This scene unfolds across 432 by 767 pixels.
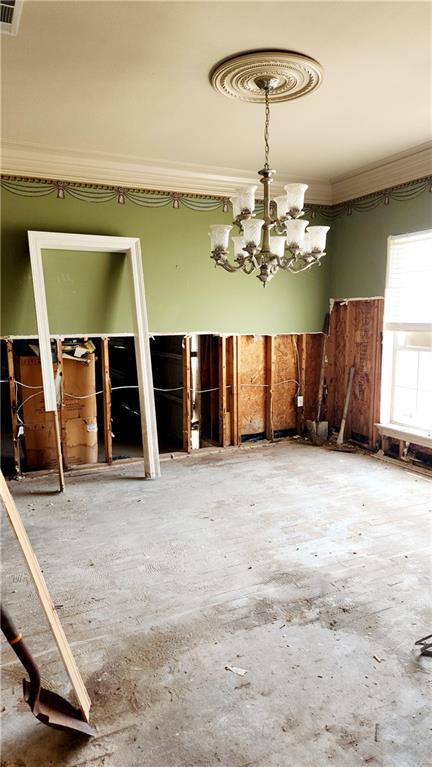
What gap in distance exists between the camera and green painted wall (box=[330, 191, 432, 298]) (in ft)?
15.7

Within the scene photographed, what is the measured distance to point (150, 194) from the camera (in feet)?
16.5

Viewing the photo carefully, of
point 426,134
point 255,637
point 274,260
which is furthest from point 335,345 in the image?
point 255,637

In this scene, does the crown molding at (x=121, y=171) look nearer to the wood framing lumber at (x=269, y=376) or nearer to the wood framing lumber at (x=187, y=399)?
the wood framing lumber at (x=187, y=399)

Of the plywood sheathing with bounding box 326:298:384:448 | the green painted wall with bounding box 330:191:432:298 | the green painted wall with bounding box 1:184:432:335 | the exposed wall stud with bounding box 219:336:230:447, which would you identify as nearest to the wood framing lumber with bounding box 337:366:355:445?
the plywood sheathing with bounding box 326:298:384:448

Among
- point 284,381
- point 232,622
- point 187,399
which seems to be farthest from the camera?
point 284,381

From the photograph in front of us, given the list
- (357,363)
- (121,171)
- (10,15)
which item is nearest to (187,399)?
(357,363)

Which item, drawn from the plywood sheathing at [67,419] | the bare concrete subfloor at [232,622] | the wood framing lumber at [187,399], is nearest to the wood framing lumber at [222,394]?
the wood framing lumber at [187,399]

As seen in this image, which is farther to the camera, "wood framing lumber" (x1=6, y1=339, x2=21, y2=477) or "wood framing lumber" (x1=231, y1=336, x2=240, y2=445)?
"wood framing lumber" (x1=231, y1=336, x2=240, y2=445)

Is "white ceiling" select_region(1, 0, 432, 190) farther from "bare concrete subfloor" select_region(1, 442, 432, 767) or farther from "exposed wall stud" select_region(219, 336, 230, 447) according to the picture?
"bare concrete subfloor" select_region(1, 442, 432, 767)

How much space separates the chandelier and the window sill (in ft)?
8.22

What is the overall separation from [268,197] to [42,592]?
2.51 metres

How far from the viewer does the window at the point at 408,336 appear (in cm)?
482

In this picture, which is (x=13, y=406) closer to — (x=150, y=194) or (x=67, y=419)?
(x=67, y=419)

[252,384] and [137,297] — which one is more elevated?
[137,297]
